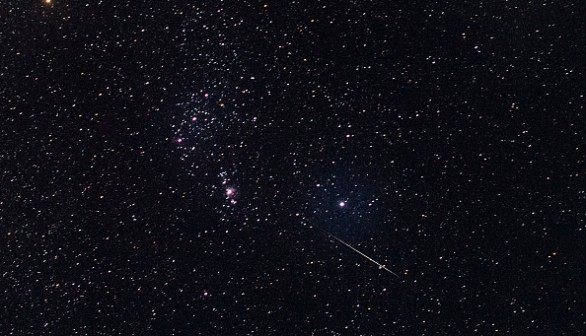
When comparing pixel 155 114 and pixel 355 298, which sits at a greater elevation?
pixel 155 114

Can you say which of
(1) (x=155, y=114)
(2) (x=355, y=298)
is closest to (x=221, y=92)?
(1) (x=155, y=114)

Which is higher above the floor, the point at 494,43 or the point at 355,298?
the point at 494,43

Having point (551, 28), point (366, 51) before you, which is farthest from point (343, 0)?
point (551, 28)

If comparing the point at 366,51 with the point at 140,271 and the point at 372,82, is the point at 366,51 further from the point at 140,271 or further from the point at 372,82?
the point at 140,271

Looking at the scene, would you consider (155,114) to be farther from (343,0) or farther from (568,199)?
(568,199)

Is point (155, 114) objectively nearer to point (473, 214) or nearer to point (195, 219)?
point (195, 219)

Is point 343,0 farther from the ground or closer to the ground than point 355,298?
farther from the ground
